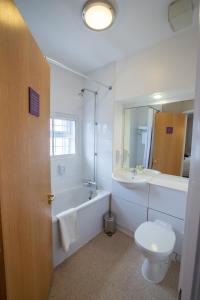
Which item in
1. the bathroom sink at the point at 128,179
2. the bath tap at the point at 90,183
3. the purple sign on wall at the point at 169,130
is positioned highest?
the purple sign on wall at the point at 169,130

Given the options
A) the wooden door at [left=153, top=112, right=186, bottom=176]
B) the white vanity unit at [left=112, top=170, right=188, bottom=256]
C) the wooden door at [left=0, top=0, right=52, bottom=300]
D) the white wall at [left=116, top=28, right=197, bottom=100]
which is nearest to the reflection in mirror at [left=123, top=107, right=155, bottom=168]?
the wooden door at [left=153, top=112, right=186, bottom=176]

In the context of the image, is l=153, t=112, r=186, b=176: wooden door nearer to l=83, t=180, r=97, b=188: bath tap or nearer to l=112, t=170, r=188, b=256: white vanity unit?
l=112, t=170, r=188, b=256: white vanity unit

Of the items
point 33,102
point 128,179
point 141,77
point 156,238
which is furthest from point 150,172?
point 33,102

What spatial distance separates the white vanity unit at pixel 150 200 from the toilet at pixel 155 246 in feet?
0.55

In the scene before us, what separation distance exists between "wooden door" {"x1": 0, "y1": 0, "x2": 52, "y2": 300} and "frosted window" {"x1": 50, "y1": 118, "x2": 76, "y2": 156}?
1429 mm

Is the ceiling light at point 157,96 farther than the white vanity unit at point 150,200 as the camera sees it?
Yes

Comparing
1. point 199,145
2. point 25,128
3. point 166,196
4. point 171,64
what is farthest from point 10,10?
point 166,196

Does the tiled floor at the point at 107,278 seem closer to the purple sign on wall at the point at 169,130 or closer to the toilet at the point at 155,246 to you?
the toilet at the point at 155,246

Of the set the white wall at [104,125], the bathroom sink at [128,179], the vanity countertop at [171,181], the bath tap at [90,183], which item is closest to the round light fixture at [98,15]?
the white wall at [104,125]

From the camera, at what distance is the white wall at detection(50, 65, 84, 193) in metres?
2.49

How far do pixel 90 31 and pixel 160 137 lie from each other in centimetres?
167

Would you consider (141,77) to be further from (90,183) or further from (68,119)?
(90,183)

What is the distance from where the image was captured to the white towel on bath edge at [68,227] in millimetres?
1645

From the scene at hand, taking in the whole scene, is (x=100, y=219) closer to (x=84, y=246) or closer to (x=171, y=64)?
(x=84, y=246)
